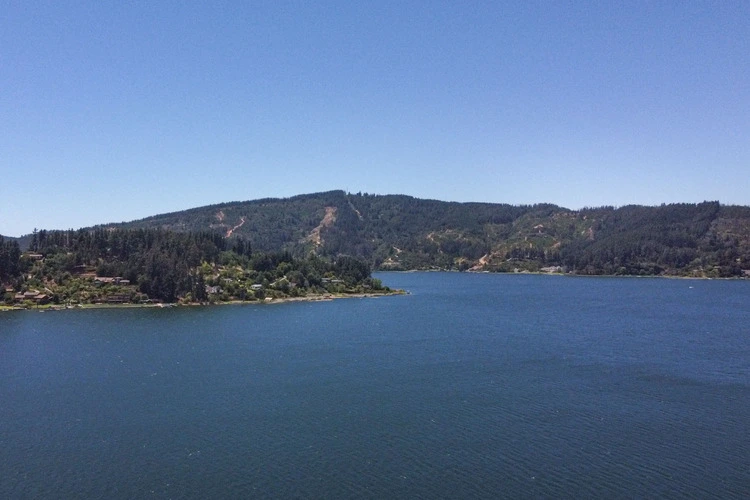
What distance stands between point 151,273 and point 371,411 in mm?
70511

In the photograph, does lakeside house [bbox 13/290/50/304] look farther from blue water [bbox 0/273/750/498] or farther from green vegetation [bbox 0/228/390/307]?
blue water [bbox 0/273/750/498]

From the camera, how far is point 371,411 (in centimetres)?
3728

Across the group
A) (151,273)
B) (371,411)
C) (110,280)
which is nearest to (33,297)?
(110,280)

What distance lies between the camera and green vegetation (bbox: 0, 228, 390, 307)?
9262 centimetres

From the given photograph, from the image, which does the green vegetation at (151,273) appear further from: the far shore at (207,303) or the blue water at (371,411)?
the blue water at (371,411)

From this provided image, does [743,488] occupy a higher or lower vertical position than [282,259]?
lower

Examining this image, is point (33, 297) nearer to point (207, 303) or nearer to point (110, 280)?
point (110, 280)

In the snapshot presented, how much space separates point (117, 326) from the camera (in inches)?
2815

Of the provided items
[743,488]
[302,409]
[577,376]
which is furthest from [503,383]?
[743,488]

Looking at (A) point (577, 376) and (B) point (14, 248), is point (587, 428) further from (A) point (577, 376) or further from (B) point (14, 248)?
(B) point (14, 248)

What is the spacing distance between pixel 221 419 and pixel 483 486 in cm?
1701

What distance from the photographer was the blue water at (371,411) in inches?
1070

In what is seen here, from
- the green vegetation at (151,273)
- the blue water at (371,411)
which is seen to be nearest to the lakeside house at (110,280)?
the green vegetation at (151,273)

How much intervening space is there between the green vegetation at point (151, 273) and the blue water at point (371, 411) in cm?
1998
